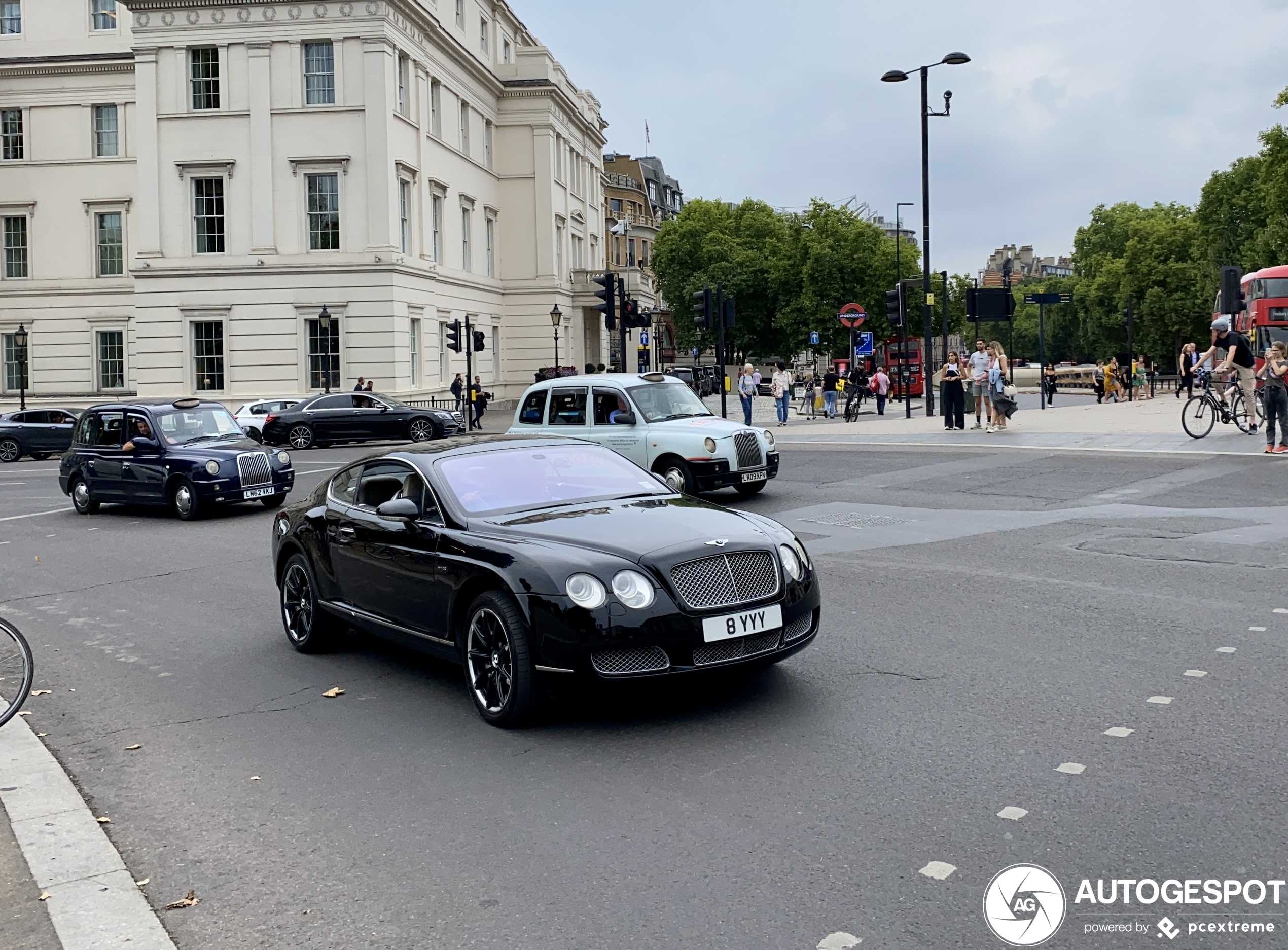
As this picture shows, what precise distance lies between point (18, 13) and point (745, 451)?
1979 inches

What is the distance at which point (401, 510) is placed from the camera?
722 cm

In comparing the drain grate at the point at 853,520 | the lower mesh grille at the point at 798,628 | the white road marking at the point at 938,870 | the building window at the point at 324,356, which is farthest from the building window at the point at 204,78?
the white road marking at the point at 938,870

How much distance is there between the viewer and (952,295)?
105938 millimetres

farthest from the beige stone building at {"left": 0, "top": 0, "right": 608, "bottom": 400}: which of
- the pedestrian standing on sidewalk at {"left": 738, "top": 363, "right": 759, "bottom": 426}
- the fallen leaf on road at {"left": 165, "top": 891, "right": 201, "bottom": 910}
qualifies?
the fallen leaf on road at {"left": 165, "top": 891, "right": 201, "bottom": 910}

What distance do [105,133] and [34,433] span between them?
23.7 m

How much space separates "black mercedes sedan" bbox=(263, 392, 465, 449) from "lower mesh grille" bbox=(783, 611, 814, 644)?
97.1 ft

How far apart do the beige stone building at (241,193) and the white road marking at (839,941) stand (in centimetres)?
4356

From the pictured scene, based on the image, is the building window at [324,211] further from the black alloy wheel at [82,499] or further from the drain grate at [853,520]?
the drain grate at [853,520]

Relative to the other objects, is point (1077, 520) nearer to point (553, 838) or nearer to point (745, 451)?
point (745, 451)

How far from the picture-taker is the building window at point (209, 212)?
46.8 meters

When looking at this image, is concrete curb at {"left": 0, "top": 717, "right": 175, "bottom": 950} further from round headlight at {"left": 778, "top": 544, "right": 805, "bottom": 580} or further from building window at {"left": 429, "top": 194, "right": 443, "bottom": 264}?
building window at {"left": 429, "top": 194, "right": 443, "bottom": 264}

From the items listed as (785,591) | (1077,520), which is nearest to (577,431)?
(1077,520)

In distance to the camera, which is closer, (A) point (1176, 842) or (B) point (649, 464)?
(A) point (1176, 842)

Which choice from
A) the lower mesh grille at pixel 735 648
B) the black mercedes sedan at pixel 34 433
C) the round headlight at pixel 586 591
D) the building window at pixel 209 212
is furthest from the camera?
the building window at pixel 209 212
